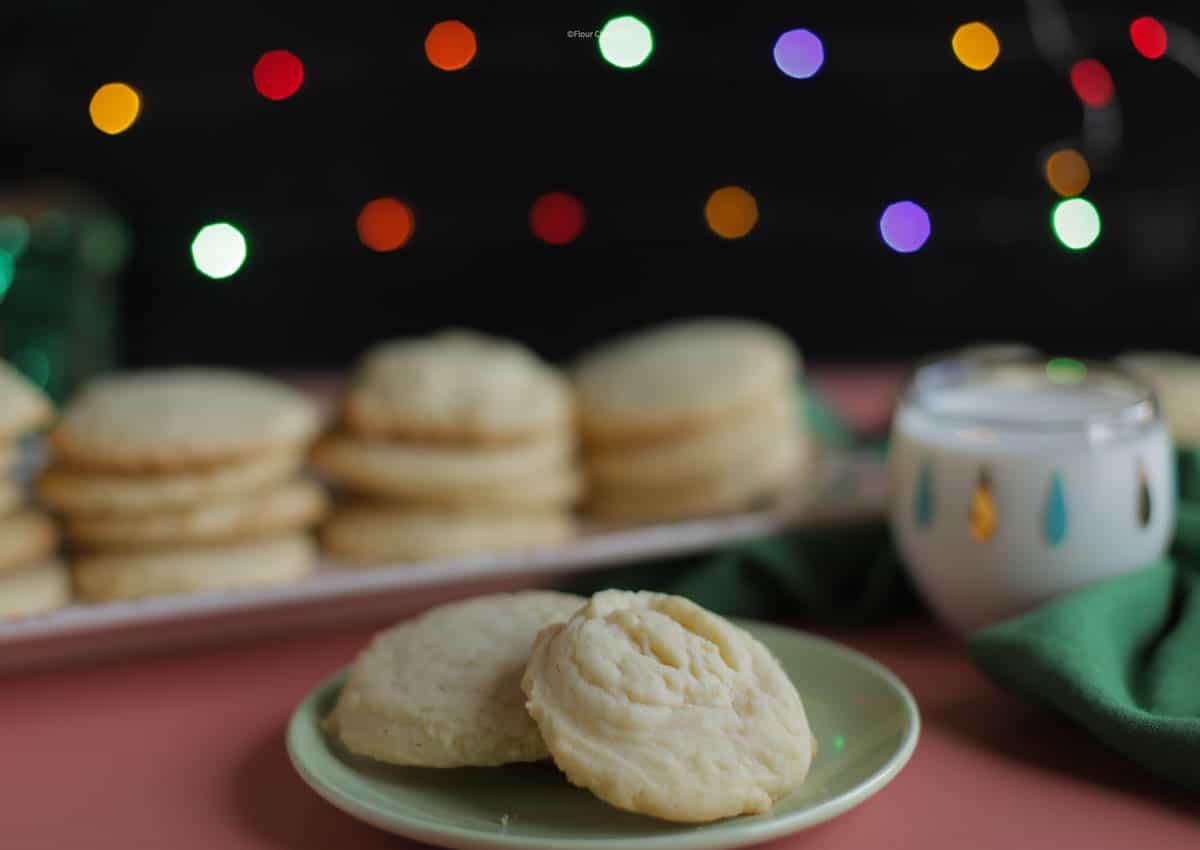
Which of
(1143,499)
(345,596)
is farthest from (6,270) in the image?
(1143,499)

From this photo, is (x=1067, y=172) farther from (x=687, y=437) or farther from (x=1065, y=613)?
(x=1065, y=613)

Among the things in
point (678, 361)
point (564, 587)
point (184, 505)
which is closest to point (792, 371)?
point (678, 361)

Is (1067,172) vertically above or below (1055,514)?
above

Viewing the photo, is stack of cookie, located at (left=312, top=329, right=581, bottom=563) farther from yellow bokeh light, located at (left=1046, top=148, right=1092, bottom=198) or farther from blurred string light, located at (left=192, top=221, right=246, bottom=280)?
yellow bokeh light, located at (left=1046, top=148, right=1092, bottom=198)

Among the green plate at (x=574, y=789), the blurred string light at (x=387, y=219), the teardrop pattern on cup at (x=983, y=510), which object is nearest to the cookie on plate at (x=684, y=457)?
the teardrop pattern on cup at (x=983, y=510)

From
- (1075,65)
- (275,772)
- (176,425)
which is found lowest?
(275,772)

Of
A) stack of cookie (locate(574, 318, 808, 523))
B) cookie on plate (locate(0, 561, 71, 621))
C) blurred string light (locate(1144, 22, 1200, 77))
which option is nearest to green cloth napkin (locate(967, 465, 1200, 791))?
stack of cookie (locate(574, 318, 808, 523))
